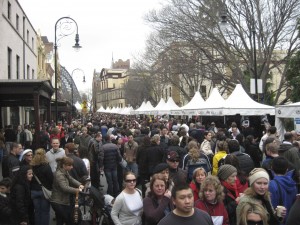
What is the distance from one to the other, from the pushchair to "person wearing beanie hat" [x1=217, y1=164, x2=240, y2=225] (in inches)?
80.3

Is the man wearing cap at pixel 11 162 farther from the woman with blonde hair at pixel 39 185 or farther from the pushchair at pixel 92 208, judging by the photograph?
the pushchair at pixel 92 208

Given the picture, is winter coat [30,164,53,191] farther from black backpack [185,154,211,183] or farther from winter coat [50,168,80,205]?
black backpack [185,154,211,183]

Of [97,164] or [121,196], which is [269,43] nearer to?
[97,164]

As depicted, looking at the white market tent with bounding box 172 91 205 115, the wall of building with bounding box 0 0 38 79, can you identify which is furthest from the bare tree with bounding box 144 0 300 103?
the wall of building with bounding box 0 0 38 79

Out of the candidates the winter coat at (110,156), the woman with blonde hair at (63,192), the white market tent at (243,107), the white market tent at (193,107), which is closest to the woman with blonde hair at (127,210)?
the woman with blonde hair at (63,192)

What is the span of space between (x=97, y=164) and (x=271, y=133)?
4715mm

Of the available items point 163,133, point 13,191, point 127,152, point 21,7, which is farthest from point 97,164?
point 21,7

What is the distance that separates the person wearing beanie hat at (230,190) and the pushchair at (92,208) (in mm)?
2041

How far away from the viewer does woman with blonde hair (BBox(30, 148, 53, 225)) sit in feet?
23.1

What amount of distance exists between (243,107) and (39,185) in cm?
1263

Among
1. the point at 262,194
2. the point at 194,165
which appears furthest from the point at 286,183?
the point at 194,165

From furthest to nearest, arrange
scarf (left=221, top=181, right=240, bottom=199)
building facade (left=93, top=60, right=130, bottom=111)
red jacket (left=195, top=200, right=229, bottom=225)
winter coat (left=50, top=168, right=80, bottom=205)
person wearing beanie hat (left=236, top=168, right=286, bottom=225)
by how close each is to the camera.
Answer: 1. building facade (left=93, top=60, right=130, bottom=111)
2. winter coat (left=50, top=168, right=80, bottom=205)
3. scarf (left=221, top=181, right=240, bottom=199)
4. red jacket (left=195, top=200, right=229, bottom=225)
5. person wearing beanie hat (left=236, top=168, right=286, bottom=225)

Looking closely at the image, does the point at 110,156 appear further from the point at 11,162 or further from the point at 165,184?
the point at 165,184

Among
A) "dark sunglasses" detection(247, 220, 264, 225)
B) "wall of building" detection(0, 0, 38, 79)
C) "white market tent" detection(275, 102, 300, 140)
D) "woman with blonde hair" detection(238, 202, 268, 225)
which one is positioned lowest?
"dark sunglasses" detection(247, 220, 264, 225)
